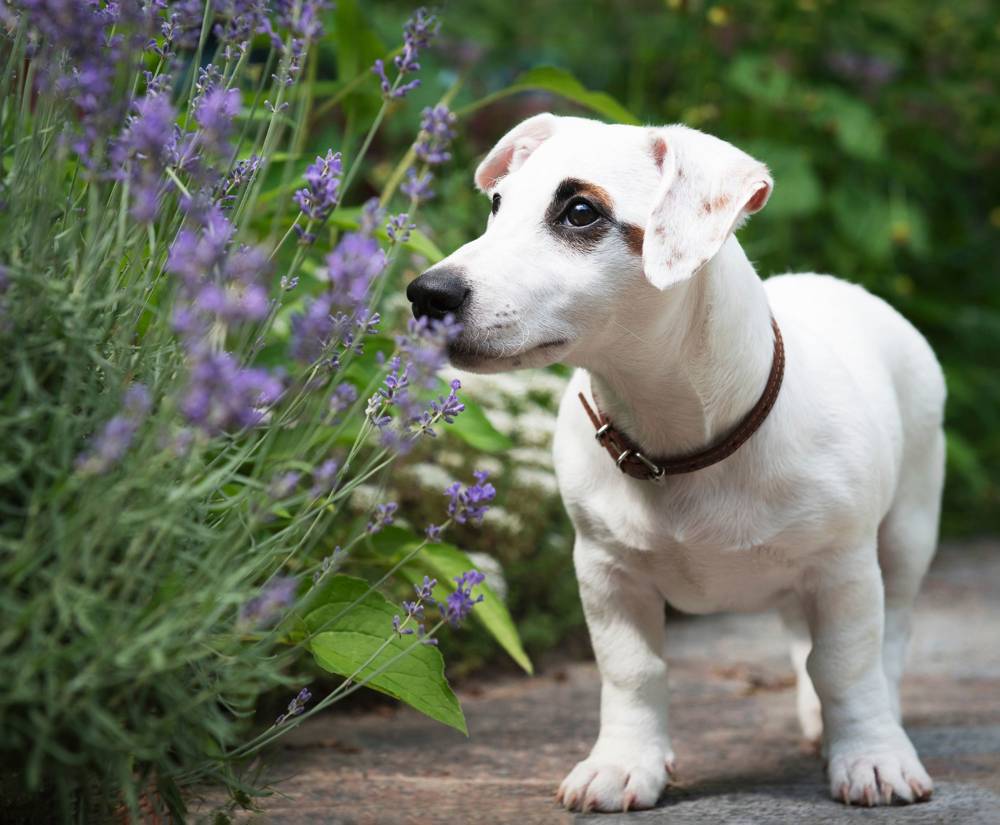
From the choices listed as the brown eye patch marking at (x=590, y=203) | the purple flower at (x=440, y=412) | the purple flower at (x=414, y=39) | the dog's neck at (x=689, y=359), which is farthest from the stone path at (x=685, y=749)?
the purple flower at (x=414, y=39)

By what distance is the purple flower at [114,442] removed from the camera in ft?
4.54

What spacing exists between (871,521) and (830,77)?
13.0ft

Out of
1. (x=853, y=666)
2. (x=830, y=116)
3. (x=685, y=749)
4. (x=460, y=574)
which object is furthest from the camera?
(x=830, y=116)

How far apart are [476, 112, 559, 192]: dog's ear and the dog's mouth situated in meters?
0.63

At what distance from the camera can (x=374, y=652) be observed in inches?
86.4

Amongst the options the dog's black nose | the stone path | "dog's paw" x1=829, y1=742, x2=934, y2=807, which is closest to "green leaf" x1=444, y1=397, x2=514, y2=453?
the dog's black nose

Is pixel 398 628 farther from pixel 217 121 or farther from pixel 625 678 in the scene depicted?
pixel 217 121

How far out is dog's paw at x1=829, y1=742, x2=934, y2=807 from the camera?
94.1 inches

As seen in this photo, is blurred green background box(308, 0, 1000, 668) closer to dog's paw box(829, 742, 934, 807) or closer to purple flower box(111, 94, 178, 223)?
dog's paw box(829, 742, 934, 807)

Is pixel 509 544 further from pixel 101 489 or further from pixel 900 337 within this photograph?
pixel 101 489

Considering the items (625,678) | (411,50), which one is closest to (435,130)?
(411,50)

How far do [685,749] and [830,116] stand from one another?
3.57 metres

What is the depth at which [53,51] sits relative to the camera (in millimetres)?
1724

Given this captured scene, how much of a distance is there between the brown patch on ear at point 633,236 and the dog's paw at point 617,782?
94 centimetres
